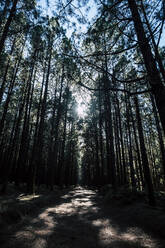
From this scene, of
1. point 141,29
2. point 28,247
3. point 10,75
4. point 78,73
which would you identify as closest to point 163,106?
point 141,29

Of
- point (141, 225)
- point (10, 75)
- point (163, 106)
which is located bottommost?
point (141, 225)

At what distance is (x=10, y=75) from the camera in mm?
13789

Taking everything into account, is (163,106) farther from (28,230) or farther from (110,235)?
(28,230)

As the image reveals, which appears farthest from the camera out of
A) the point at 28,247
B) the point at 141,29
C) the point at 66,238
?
the point at 141,29

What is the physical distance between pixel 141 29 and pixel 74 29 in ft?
7.92

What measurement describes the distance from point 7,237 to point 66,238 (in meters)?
1.48

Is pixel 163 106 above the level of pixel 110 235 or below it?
above

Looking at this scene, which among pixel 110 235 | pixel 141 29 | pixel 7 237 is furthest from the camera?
pixel 141 29

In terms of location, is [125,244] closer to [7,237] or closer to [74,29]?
[7,237]

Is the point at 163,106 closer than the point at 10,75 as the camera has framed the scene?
Yes

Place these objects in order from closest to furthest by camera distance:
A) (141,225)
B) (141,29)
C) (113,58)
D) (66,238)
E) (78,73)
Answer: (66,238), (141,29), (141,225), (78,73), (113,58)

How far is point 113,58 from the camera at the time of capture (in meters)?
5.61

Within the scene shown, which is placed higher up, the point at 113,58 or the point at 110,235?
the point at 113,58

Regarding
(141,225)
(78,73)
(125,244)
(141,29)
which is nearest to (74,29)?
(78,73)
